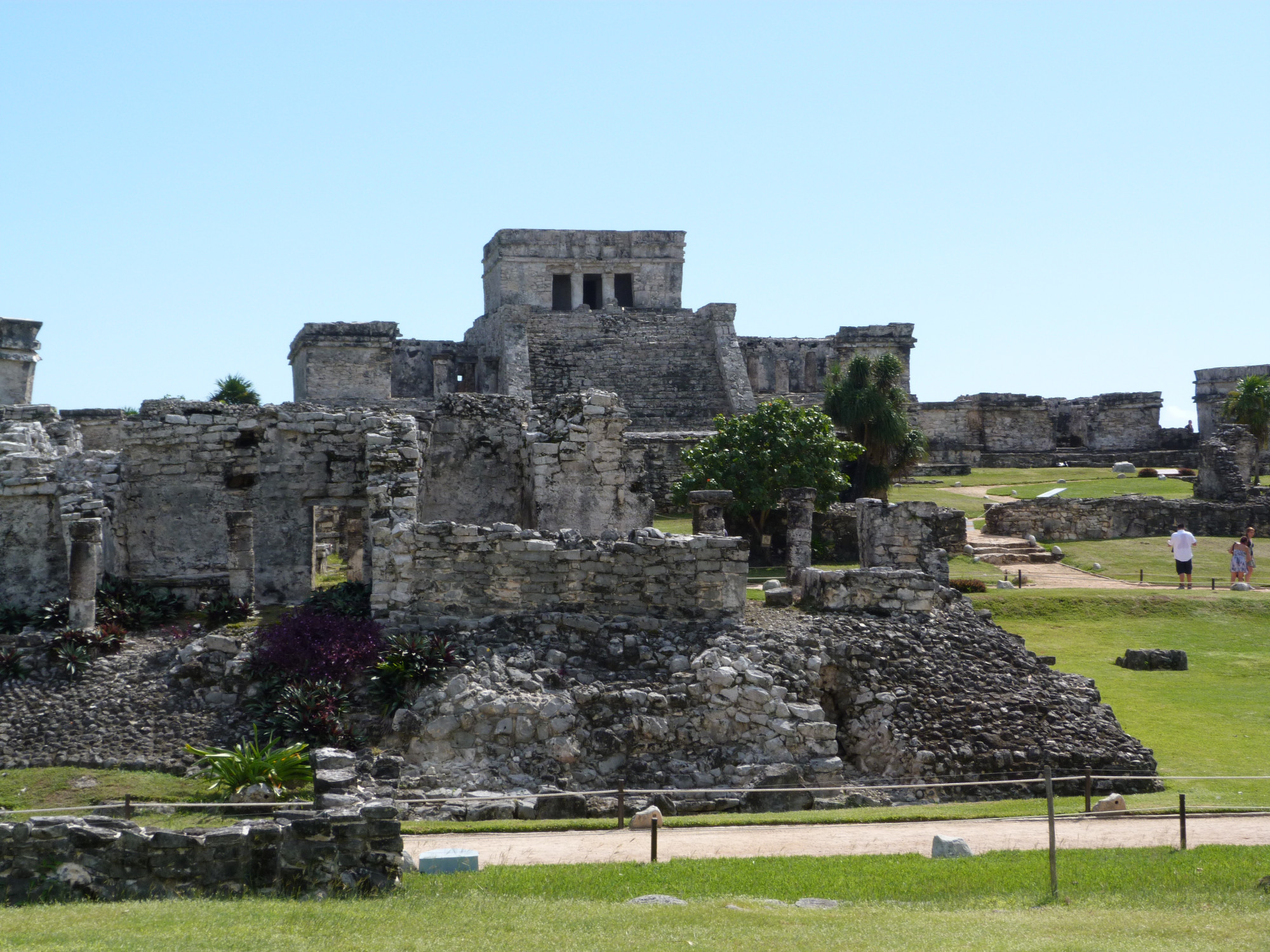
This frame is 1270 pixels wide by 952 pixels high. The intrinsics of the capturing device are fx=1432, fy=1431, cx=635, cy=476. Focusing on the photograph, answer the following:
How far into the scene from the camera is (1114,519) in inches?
1324

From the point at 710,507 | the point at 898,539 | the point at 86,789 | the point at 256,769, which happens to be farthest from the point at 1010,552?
the point at 86,789

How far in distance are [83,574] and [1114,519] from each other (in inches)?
967

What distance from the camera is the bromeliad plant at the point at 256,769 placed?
44.4ft

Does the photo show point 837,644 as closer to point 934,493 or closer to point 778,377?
point 934,493

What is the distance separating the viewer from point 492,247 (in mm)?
50094

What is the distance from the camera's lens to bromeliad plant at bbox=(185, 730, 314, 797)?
13.5m

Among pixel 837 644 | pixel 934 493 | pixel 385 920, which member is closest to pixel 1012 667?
pixel 837 644

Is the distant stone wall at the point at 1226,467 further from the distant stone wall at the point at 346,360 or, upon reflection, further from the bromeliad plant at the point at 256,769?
the bromeliad plant at the point at 256,769

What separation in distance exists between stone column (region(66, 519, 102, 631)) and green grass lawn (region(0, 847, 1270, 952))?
7.72 meters

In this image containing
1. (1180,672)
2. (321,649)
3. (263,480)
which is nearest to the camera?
(321,649)

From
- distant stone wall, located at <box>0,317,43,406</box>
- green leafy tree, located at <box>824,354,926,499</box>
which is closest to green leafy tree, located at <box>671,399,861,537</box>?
green leafy tree, located at <box>824,354,926,499</box>

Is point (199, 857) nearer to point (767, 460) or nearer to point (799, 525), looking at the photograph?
point (799, 525)

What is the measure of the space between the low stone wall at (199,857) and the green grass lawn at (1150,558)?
68.7 feet

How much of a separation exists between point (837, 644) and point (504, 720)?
12.6 ft
